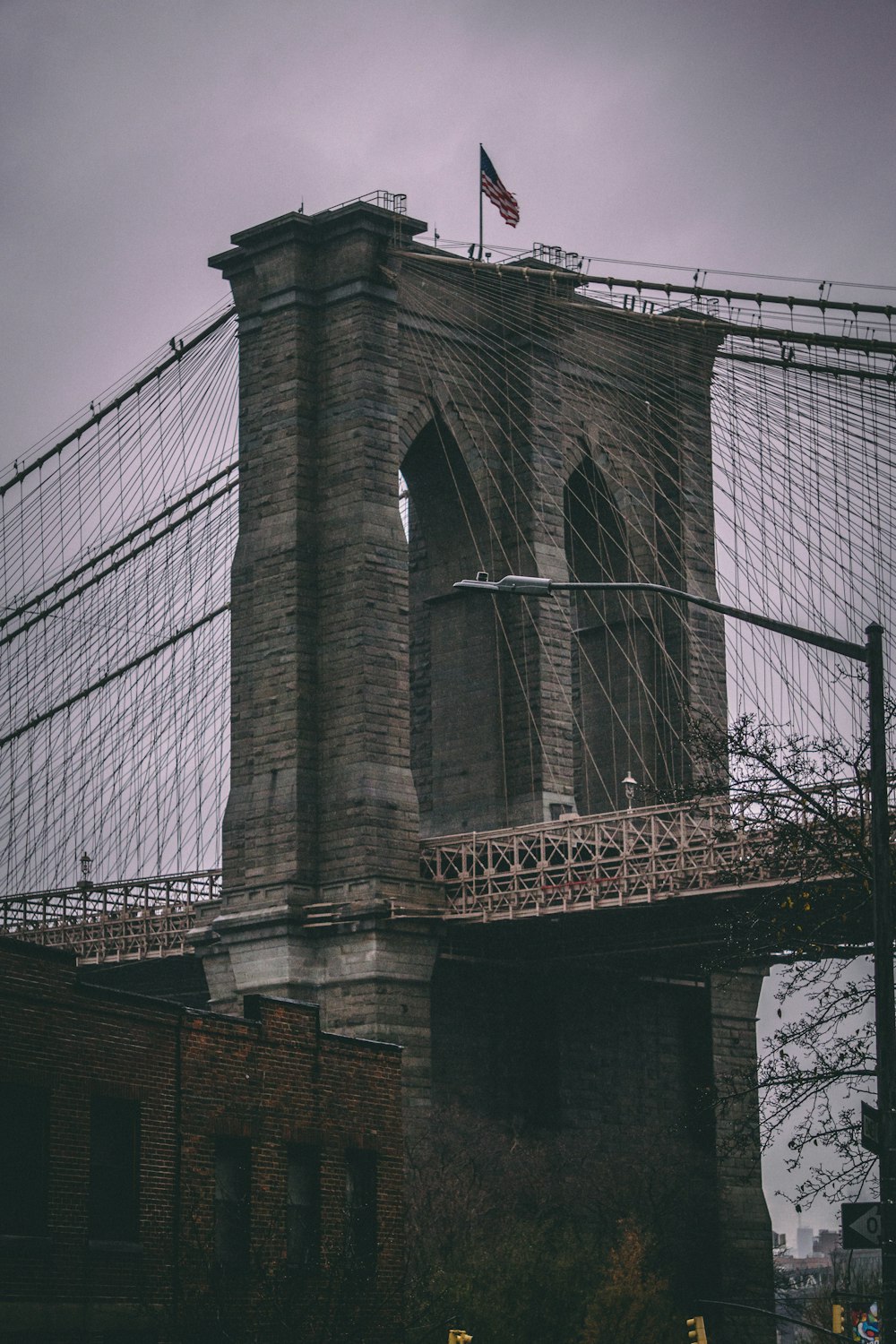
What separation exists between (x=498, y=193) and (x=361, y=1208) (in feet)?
143

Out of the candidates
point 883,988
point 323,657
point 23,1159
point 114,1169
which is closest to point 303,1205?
point 114,1169

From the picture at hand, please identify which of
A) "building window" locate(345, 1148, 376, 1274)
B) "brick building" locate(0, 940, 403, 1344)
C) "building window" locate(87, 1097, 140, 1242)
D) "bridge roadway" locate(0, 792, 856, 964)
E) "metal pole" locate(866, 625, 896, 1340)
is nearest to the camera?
"metal pole" locate(866, 625, 896, 1340)

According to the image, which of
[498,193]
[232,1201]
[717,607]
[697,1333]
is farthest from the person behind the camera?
[498,193]

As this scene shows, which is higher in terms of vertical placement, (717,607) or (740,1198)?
(717,607)

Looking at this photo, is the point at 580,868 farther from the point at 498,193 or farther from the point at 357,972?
the point at 498,193

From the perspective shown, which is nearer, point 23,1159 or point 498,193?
point 23,1159

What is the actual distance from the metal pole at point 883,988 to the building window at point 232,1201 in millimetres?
9861

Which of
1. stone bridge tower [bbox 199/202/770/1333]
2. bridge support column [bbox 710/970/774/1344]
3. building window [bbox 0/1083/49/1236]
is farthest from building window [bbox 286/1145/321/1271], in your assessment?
bridge support column [bbox 710/970/774/1344]

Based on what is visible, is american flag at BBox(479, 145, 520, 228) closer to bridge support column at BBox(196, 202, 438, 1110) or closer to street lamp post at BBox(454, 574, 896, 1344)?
bridge support column at BBox(196, 202, 438, 1110)

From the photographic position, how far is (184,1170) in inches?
1315

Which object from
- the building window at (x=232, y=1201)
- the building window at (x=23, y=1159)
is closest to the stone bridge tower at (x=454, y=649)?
the building window at (x=232, y=1201)

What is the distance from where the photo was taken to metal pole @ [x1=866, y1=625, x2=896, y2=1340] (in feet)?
86.9

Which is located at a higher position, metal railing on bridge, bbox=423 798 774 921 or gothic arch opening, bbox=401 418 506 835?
gothic arch opening, bbox=401 418 506 835

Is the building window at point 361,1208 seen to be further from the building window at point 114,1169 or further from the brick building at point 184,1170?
the building window at point 114,1169
